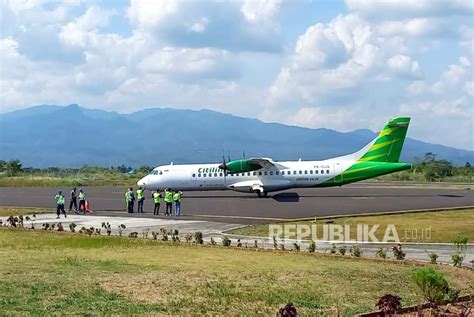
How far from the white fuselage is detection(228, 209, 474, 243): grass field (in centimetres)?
1454

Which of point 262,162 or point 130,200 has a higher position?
point 262,162

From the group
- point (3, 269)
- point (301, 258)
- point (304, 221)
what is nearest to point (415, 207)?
point (304, 221)

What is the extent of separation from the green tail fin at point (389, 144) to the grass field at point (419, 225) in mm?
14157

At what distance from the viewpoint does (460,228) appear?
27.6 metres

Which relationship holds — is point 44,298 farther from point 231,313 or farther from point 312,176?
point 312,176

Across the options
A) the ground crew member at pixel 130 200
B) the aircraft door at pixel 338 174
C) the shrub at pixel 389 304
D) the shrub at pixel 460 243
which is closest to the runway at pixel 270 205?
the ground crew member at pixel 130 200

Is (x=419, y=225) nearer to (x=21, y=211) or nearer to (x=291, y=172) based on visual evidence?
(x=291, y=172)

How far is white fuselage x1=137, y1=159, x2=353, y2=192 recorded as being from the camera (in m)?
48.9

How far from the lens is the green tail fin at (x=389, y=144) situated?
49.1m

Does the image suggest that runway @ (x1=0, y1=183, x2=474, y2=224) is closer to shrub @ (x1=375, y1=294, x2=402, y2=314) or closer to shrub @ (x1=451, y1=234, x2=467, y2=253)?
shrub @ (x1=451, y1=234, x2=467, y2=253)

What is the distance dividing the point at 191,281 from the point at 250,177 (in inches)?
1387

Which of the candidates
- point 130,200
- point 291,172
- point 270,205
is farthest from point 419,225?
point 291,172

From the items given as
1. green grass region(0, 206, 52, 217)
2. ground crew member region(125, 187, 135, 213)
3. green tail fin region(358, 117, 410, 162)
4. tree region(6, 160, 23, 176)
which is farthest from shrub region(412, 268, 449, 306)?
tree region(6, 160, 23, 176)

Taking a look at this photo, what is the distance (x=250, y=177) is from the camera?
49875 mm
